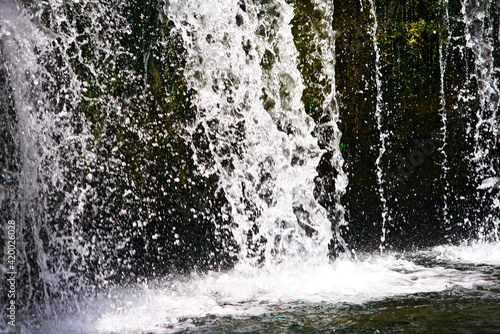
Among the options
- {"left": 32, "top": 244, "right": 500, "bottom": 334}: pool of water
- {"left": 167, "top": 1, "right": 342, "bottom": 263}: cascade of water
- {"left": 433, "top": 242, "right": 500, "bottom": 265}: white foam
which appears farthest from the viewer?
{"left": 433, "top": 242, "right": 500, "bottom": 265}: white foam

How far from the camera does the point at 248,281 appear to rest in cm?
386

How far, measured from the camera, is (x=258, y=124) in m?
4.29

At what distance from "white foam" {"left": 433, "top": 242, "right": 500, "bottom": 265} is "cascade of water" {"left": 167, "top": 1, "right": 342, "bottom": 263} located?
1.22m

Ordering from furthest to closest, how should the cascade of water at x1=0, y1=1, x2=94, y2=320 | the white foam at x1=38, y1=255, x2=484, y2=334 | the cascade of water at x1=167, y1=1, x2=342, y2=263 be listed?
the cascade of water at x1=167, y1=1, x2=342, y2=263 → the cascade of water at x1=0, y1=1, x2=94, y2=320 → the white foam at x1=38, y1=255, x2=484, y2=334

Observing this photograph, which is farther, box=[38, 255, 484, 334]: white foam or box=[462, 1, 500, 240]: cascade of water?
box=[462, 1, 500, 240]: cascade of water

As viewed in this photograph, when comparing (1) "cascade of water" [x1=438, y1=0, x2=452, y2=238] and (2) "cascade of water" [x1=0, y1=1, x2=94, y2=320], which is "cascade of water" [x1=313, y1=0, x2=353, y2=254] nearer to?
(1) "cascade of water" [x1=438, y1=0, x2=452, y2=238]

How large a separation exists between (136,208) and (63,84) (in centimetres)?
113

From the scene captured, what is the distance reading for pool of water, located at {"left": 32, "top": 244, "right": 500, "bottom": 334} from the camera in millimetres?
2756

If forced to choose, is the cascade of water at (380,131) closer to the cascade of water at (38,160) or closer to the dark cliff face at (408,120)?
the dark cliff face at (408,120)

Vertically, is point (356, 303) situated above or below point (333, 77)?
below

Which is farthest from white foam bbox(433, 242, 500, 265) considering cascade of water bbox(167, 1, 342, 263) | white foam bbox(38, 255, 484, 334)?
cascade of water bbox(167, 1, 342, 263)

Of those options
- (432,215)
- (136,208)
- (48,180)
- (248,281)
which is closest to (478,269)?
(432,215)

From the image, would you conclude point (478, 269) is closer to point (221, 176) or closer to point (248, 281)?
point (248, 281)

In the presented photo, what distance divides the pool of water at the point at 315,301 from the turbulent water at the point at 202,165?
0.03 metres
